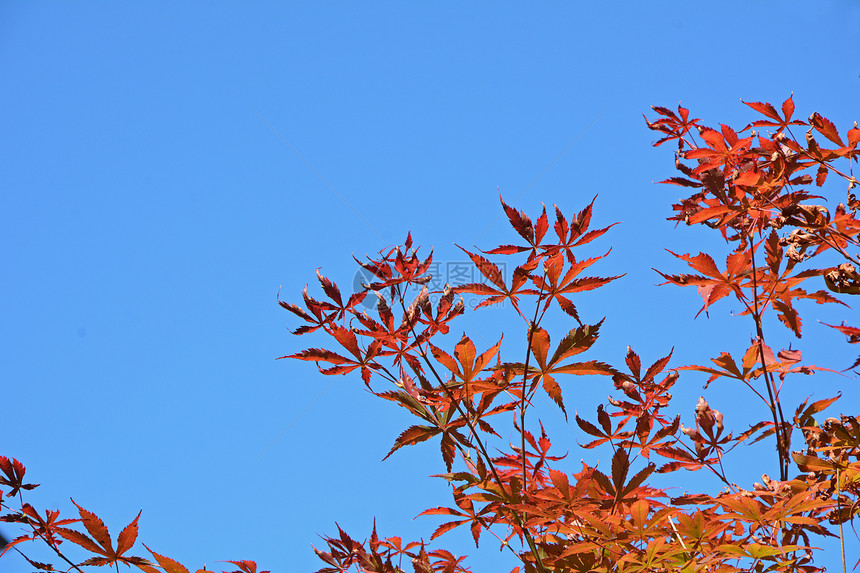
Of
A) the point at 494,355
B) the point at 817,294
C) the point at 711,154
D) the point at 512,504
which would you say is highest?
the point at 711,154

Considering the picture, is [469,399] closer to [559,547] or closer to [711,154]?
[559,547]

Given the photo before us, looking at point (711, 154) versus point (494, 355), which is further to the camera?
point (711, 154)

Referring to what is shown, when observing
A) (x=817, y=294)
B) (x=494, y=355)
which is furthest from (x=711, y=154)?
(x=494, y=355)

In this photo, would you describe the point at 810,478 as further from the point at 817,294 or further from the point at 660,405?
the point at 817,294

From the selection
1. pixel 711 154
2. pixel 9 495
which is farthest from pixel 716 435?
pixel 9 495

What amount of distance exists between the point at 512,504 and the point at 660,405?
2.54 ft

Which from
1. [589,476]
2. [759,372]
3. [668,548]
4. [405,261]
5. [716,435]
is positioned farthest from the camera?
[716,435]

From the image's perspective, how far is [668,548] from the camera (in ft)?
5.19

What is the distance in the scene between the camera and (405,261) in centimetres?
179

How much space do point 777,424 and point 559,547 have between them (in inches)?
32.8

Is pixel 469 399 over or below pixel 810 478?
over

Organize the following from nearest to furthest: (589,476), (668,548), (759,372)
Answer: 1. (668,548)
2. (589,476)
3. (759,372)

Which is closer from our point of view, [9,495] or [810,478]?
[810,478]

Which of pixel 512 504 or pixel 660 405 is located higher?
pixel 660 405
